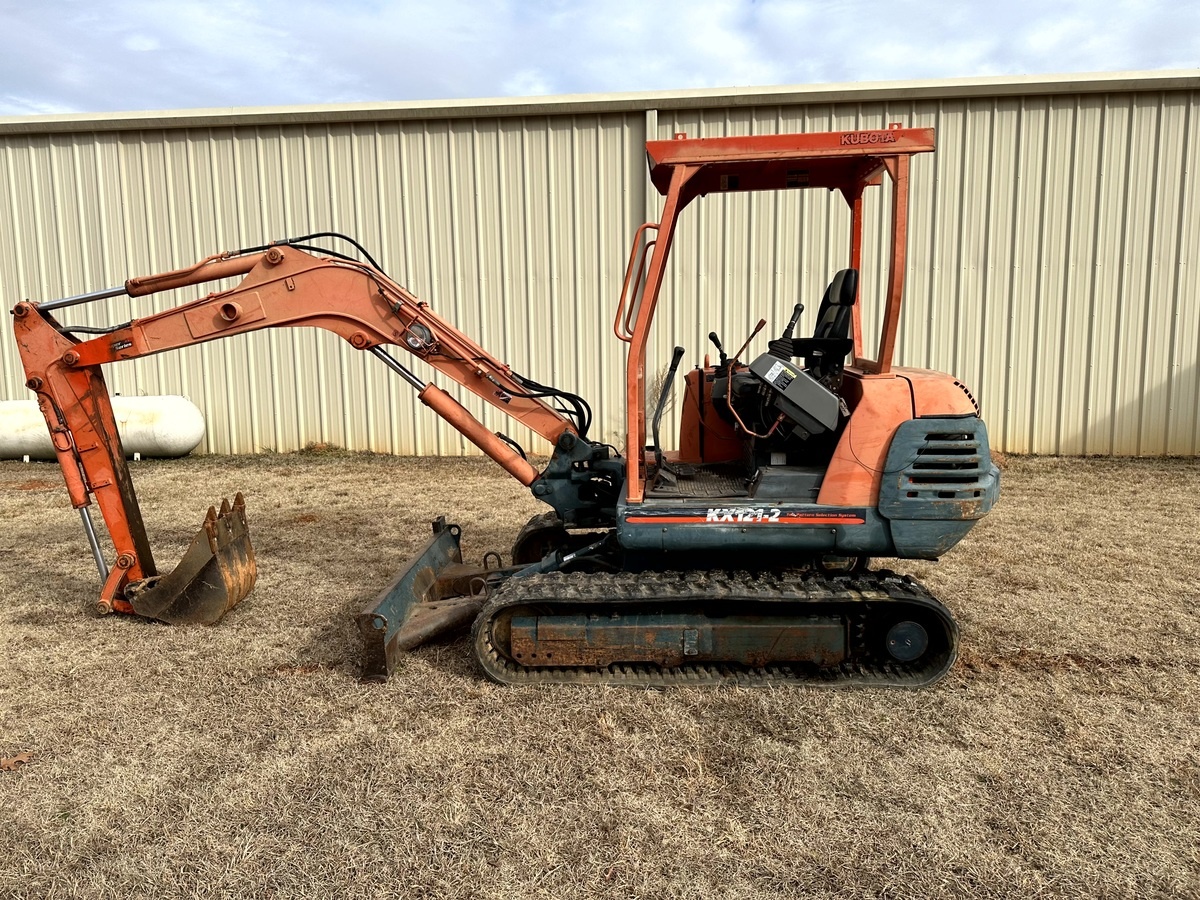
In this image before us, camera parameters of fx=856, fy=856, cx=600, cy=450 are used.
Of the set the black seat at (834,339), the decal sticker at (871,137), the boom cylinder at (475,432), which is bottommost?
the boom cylinder at (475,432)

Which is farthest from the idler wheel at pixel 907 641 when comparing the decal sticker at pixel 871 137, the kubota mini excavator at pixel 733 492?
the decal sticker at pixel 871 137

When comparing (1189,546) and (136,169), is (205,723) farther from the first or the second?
(136,169)

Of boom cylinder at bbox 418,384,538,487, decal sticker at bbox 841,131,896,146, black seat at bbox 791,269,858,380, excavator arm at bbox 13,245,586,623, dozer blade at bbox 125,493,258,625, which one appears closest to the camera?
decal sticker at bbox 841,131,896,146

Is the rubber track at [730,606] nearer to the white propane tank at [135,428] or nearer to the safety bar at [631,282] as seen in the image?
the safety bar at [631,282]

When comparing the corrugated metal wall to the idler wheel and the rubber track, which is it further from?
the idler wheel

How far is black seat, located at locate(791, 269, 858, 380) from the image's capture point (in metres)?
4.77

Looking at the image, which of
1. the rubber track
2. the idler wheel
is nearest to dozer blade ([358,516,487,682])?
the rubber track

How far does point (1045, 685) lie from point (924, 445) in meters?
1.44

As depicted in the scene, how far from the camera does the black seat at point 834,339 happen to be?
477 cm

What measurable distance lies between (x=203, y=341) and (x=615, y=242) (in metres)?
6.93

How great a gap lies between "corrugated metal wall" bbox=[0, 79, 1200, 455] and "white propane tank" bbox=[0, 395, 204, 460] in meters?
0.52

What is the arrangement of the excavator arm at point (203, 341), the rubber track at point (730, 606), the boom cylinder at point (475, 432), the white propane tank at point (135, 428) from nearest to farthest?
1. the rubber track at point (730, 606)
2. the excavator arm at point (203, 341)
3. the boom cylinder at point (475, 432)
4. the white propane tank at point (135, 428)

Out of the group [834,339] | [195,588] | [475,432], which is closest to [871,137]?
[834,339]

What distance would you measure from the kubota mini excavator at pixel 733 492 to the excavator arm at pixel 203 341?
0.02m
